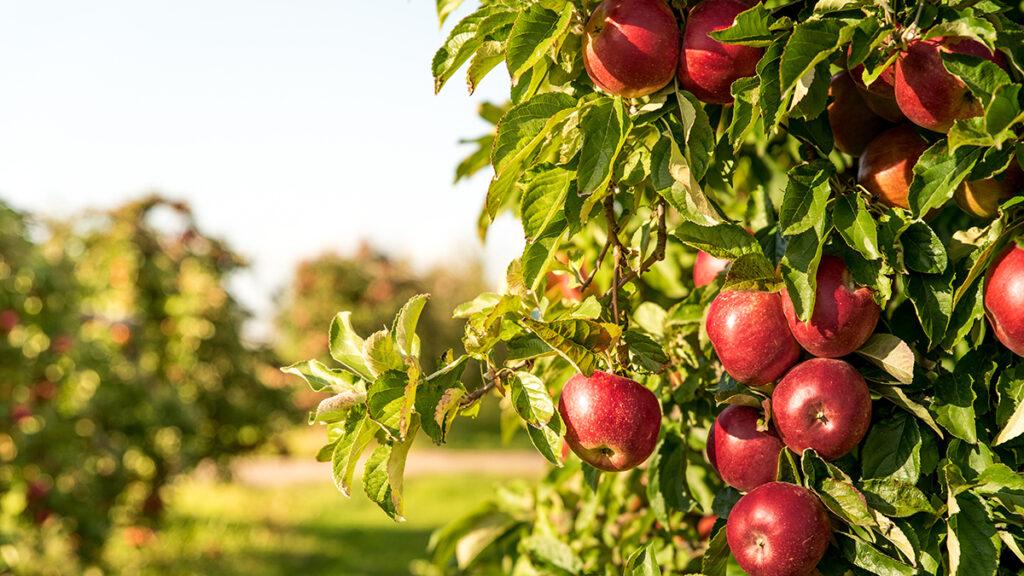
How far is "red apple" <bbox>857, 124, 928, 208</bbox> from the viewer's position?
1.06 m

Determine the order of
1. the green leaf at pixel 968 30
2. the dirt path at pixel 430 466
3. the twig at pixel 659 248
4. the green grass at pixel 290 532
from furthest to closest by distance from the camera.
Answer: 1. the dirt path at pixel 430 466
2. the green grass at pixel 290 532
3. the twig at pixel 659 248
4. the green leaf at pixel 968 30

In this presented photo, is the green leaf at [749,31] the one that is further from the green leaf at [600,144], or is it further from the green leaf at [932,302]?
the green leaf at [932,302]

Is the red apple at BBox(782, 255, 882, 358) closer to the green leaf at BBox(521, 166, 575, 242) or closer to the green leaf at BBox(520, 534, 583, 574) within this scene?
the green leaf at BBox(521, 166, 575, 242)

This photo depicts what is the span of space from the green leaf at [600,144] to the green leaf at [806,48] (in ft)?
0.60

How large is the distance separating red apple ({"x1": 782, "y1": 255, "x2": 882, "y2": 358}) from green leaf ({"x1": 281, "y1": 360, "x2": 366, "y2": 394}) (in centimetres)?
53

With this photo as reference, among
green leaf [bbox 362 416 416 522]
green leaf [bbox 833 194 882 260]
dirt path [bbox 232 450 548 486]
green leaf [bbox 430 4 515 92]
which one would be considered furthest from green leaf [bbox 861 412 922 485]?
dirt path [bbox 232 450 548 486]

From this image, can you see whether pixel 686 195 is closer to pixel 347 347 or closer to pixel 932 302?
pixel 932 302

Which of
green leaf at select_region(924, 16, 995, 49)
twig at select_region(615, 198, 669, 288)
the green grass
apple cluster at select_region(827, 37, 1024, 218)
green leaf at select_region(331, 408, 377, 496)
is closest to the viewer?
green leaf at select_region(924, 16, 995, 49)

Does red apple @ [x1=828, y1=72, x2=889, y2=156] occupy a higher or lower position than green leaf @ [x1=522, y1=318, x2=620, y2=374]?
higher

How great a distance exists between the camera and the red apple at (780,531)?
96 cm

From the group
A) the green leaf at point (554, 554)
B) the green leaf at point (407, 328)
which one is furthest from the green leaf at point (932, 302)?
the green leaf at point (554, 554)

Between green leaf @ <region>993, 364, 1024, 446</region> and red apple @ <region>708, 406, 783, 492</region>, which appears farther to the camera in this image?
red apple @ <region>708, 406, 783, 492</region>

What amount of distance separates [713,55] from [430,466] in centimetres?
1194

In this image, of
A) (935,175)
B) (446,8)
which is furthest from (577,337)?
(446,8)
